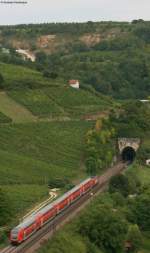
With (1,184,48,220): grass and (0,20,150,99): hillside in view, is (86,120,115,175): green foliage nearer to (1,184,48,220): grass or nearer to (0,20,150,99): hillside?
(1,184,48,220): grass

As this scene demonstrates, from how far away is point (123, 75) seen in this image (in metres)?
150

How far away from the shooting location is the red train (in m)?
52.2

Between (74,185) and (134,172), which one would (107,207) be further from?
(134,172)

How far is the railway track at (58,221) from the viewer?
5217cm

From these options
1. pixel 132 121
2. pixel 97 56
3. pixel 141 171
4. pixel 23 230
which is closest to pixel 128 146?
pixel 132 121

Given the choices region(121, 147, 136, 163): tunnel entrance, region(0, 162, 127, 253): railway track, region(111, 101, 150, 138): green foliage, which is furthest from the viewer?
region(121, 147, 136, 163): tunnel entrance

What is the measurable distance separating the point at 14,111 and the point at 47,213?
1309 inches

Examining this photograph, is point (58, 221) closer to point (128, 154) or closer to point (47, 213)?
point (47, 213)

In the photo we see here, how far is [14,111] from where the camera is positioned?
89.8m

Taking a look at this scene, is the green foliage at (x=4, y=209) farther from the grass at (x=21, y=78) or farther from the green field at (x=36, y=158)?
the grass at (x=21, y=78)

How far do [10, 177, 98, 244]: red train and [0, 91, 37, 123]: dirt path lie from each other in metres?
18.4

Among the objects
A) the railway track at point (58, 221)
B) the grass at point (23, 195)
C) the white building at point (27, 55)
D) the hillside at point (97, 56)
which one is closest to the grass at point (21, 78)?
the hillside at point (97, 56)

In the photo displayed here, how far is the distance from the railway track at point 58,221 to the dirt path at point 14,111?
47.4 ft

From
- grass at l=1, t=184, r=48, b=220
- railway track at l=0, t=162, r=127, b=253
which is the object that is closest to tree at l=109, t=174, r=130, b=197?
railway track at l=0, t=162, r=127, b=253
